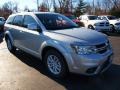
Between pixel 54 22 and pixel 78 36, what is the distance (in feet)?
5.06

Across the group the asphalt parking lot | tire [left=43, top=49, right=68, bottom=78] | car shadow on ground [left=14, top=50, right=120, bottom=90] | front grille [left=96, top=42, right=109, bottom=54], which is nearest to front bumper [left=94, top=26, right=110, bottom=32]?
the asphalt parking lot

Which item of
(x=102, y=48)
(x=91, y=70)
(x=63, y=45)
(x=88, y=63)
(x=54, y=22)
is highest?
(x=54, y=22)

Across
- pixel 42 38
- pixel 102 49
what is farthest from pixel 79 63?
pixel 42 38

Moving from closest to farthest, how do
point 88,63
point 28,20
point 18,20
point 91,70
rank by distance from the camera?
point 88,63, point 91,70, point 28,20, point 18,20

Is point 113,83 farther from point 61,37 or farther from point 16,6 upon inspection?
point 16,6

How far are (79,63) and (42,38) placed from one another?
1542mm

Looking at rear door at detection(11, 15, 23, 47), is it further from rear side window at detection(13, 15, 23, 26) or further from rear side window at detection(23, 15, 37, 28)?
rear side window at detection(23, 15, 37, 28)

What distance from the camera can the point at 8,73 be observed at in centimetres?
713

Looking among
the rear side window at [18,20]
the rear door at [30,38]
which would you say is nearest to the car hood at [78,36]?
the rear door at [30,38]

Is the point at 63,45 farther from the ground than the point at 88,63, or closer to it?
farther from the ground

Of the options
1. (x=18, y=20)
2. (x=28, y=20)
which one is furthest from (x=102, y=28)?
(x=28, y=20)

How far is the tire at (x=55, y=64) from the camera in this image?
6.18 metres

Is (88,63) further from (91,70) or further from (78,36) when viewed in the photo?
(78,36)

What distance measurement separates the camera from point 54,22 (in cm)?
748
